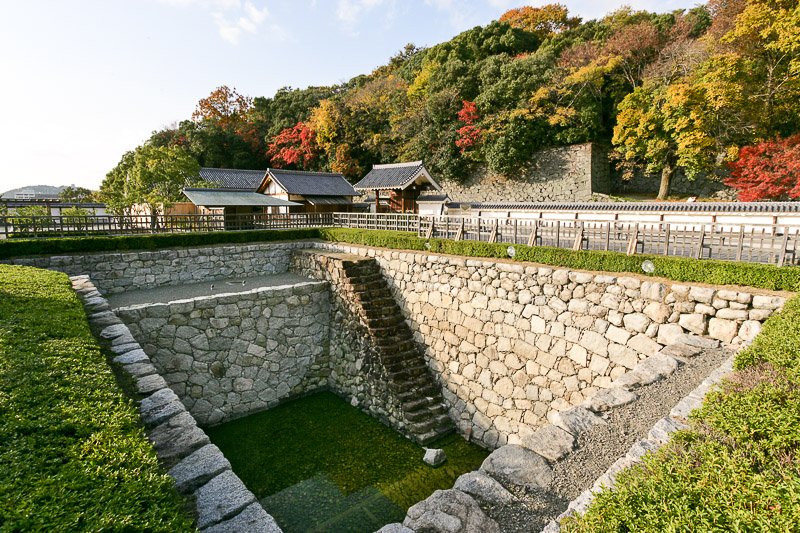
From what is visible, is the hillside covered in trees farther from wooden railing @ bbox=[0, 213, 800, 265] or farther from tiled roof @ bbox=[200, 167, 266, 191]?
wooden railing @ bbox=[0, 213, 800, 265]

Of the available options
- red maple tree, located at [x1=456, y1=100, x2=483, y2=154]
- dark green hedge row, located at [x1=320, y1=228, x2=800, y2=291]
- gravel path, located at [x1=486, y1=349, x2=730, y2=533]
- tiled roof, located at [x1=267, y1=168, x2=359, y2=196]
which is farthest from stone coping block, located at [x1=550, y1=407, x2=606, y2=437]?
red maple tree, located at [x1=456, y1=100, x2=483, y2=154]

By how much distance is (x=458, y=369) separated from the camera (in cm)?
1119

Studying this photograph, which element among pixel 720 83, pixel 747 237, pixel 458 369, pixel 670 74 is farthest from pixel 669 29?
pixel 458 369

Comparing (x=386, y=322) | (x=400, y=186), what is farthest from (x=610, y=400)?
(x=400, y=186)

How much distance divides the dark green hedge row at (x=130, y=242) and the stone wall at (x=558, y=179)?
1978 cm

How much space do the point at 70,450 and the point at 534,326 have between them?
872 centimetres

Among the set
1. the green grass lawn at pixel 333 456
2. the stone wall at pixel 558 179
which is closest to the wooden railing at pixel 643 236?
the green grass lawn at pixel 333 456

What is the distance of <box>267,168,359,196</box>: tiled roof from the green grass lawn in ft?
55.1

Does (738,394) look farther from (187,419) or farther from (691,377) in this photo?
(187,419)

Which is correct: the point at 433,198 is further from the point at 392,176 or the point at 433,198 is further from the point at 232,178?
the point at 232,178

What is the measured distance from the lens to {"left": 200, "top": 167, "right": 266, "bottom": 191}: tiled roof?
31413 mm

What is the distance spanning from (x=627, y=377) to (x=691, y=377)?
83cm

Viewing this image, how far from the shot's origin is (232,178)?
32.5m

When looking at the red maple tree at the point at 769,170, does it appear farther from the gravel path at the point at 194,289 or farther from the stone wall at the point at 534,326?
the gravel path at the point at 194,289
